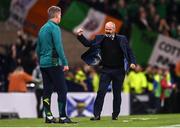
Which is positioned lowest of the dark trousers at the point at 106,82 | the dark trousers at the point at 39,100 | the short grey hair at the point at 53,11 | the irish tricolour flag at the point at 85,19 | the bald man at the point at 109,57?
the dark trousers at the point at 39,100

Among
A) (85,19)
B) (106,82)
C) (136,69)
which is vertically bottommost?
(106,82)

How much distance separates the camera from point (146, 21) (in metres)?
30.4

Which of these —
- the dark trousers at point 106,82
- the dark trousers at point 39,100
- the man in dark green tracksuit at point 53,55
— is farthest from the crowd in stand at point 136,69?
the man in dark green tracksuit at point 53,55

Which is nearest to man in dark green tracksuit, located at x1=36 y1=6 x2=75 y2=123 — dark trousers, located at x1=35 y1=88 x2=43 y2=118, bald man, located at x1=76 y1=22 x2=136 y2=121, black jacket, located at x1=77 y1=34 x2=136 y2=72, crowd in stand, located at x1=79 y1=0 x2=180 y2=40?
black jacket, located at x1=77 y1=34 x2=136 y2=72

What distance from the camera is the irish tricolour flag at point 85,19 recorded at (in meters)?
29.0

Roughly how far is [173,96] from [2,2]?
7.01 meters

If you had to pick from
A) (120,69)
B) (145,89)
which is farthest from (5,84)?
(120,69)

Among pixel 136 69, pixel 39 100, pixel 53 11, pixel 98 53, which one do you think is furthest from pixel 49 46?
pixel 136 69

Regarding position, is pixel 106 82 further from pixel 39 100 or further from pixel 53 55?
pixel 39 100

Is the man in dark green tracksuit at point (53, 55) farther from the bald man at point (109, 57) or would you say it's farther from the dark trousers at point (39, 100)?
the dark trousers at point (39, 100)

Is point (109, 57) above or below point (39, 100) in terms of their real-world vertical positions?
above

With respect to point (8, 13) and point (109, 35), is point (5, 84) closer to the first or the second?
point (8, 13)

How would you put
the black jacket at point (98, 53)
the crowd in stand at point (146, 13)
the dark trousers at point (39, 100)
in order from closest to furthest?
1. the black jacket at point (98, 53)
2. the dark trousers at point (39, 100)
3. the crowd in stand at point (146, 13)

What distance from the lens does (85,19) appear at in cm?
2933
